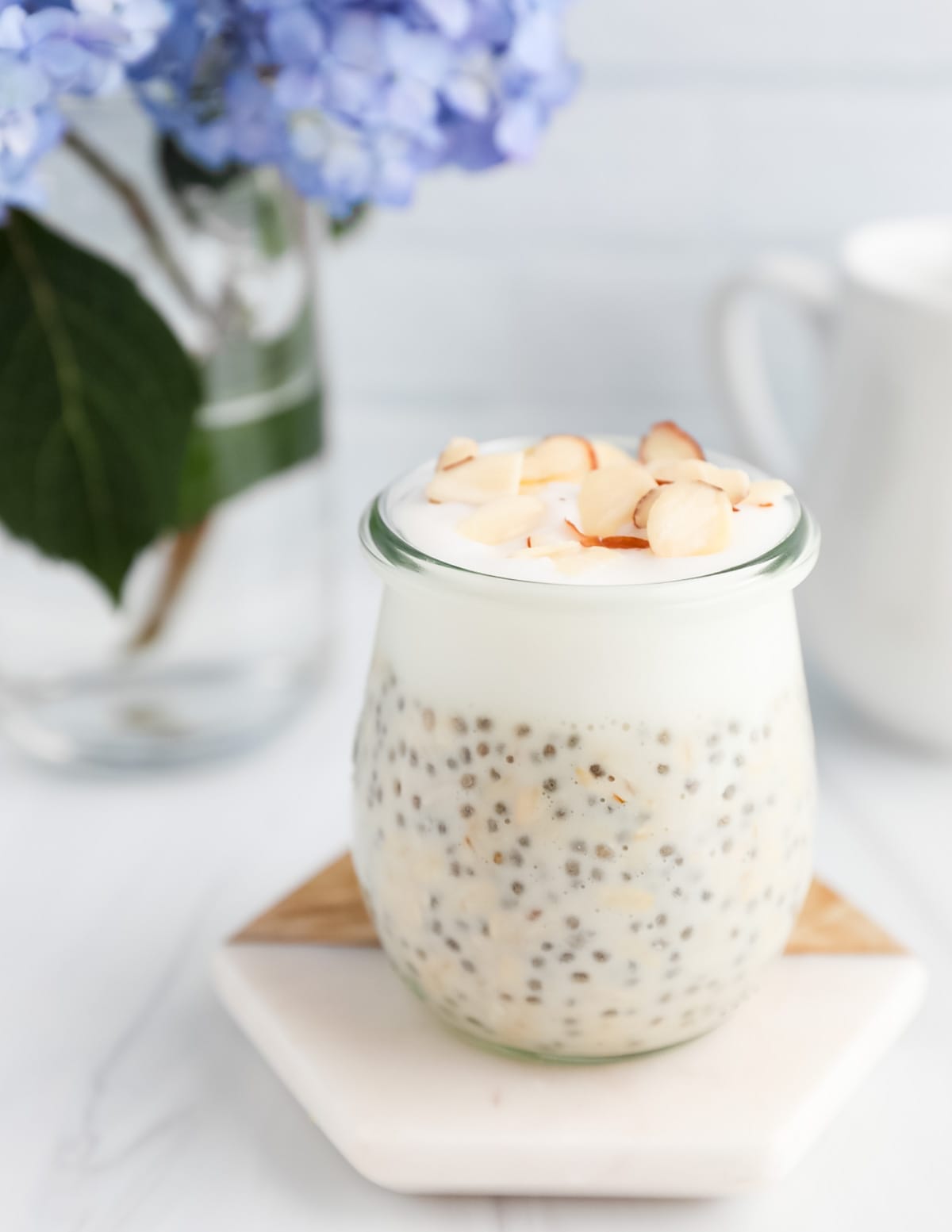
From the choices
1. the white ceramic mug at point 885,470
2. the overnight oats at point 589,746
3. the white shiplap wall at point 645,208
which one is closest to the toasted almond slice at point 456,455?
the overnight oats at point 589,746

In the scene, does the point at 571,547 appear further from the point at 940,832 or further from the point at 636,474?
the point at 940,832

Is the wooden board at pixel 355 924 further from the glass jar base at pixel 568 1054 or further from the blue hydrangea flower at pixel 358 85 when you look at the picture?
the blue hydrangea flower at pixel 358 85

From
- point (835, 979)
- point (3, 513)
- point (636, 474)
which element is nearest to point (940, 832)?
point (835, 979)

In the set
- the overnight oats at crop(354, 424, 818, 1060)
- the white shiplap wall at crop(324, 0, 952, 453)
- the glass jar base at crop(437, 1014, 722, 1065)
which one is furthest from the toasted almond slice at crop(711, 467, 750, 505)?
the white shiplap wall at crop(324, 0, 952, 453)

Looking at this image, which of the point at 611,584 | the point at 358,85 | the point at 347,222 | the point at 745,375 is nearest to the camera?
the point at 611,584

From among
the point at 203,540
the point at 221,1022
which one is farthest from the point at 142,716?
the point at 221,1022

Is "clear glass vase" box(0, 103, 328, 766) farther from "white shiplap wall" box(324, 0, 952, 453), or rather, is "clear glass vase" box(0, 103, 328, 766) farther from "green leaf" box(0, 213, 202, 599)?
"white shiplap wall" box(324, 0, 952, 453)

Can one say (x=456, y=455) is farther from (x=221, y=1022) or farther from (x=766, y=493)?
(x=221, y=1022)

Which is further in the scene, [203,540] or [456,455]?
[203,540]
